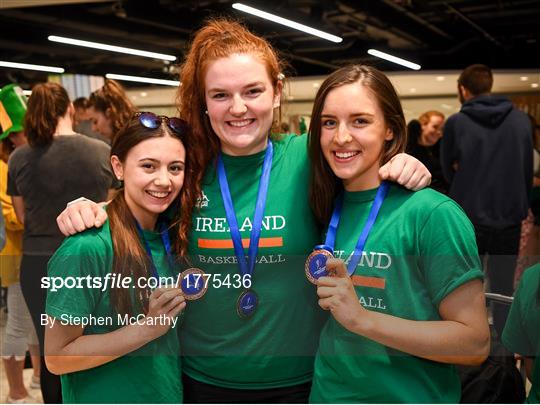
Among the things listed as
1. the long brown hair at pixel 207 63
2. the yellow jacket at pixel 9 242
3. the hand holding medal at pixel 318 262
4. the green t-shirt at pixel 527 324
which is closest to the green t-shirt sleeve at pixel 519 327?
the green t-shirt at pixel 527 324

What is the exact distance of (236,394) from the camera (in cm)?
138

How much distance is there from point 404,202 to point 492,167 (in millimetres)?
873

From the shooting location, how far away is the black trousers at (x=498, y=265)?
1234mm

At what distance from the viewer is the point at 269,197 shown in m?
1.33

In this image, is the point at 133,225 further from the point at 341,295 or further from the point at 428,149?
the point at 428,149

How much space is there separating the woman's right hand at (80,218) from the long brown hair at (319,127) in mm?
472

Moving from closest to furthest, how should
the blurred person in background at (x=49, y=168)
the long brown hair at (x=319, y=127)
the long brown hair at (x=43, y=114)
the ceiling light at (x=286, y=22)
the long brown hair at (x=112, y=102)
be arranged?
the long brown hair at (x=319, y=127), the blurred person in background at (x=49, y=168), the long brown hair at (x=43, y=114), the long brown hair at (x=112, y=102), the ceiling light at (x=286, y=22)

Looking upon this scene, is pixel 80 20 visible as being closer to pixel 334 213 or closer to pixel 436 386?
pixel 334 213

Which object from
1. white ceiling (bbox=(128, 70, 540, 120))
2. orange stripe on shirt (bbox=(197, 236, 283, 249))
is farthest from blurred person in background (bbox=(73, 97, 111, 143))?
orange stripe on shirt (bbox=(197, 236, 283, 249))

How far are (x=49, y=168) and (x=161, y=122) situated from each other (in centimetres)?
87

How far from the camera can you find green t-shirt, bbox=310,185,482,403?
1106 mm

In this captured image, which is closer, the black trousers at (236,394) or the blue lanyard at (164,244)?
the blue lanyard at (164,244)

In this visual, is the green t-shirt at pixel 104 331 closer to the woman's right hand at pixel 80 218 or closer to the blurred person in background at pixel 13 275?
the woman's right hand at pixel 80 218

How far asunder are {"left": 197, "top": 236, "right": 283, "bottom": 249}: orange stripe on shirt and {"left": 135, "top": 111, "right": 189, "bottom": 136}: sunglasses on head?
0.26 meters
